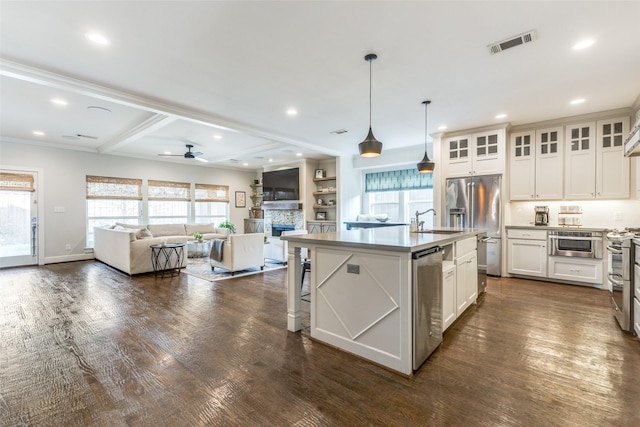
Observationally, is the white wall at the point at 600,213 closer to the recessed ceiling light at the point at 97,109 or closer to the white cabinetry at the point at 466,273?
the white cabinetry at the point at 466,273

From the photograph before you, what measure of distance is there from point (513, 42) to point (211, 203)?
350 inches

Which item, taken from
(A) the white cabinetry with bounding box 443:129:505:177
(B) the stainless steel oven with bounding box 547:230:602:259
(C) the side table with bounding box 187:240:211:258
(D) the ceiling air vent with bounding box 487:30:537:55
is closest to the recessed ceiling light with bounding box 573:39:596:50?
(D) the ceiling air vent with bounding box 487:30:537:55

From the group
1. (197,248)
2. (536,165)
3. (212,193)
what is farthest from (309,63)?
(212,193)

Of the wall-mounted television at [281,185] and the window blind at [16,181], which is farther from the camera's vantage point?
the wall-mounted television at [281,185]

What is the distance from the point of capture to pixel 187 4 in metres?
A: 2.13

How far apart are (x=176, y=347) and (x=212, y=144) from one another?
5131 mm

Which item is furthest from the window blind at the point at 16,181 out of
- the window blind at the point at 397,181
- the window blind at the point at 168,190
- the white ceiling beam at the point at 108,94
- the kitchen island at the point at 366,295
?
the window blind at the point at 397,181

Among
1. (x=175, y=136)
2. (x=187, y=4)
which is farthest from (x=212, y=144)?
(x=187, y=4)

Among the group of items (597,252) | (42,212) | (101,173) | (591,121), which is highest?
(591,121)

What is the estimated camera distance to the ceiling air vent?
98.7 inches

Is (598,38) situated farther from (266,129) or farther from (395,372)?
(266,129)

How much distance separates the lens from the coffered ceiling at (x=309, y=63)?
2244mm

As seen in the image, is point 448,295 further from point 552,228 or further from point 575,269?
point 575,269

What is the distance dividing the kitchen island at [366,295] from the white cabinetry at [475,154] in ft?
10.2
